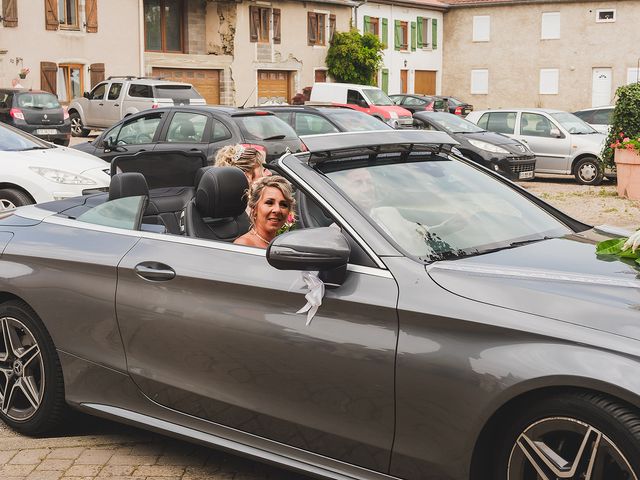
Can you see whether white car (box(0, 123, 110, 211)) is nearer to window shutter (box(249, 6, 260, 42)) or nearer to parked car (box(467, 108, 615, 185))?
parked car (box(467, 108, 615, 185))

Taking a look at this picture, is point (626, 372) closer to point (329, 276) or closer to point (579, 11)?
point (329, 276)

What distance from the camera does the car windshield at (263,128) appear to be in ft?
45.8

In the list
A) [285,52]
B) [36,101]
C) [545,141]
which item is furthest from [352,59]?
[545,141]

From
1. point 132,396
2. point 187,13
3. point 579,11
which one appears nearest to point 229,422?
point 132,396

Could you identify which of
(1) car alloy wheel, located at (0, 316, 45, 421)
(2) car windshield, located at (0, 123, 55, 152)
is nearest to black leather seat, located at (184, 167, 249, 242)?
(1) car alloy wheel, located at (0, 316, 45, 421)

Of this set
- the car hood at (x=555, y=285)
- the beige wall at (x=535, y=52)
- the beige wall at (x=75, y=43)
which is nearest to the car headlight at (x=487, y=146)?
the car hood at (x=555, y=285)

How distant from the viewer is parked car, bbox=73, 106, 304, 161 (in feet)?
45.4

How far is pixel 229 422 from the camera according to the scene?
3893 mm

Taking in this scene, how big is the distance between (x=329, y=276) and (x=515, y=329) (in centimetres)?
75

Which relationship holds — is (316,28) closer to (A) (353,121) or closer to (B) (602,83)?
(B) (602,83)

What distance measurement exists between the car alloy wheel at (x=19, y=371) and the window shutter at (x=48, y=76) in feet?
101

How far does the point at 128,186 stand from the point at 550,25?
51.6m

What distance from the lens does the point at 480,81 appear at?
55750mm

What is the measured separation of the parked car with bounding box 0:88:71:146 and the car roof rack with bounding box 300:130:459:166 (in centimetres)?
2415
